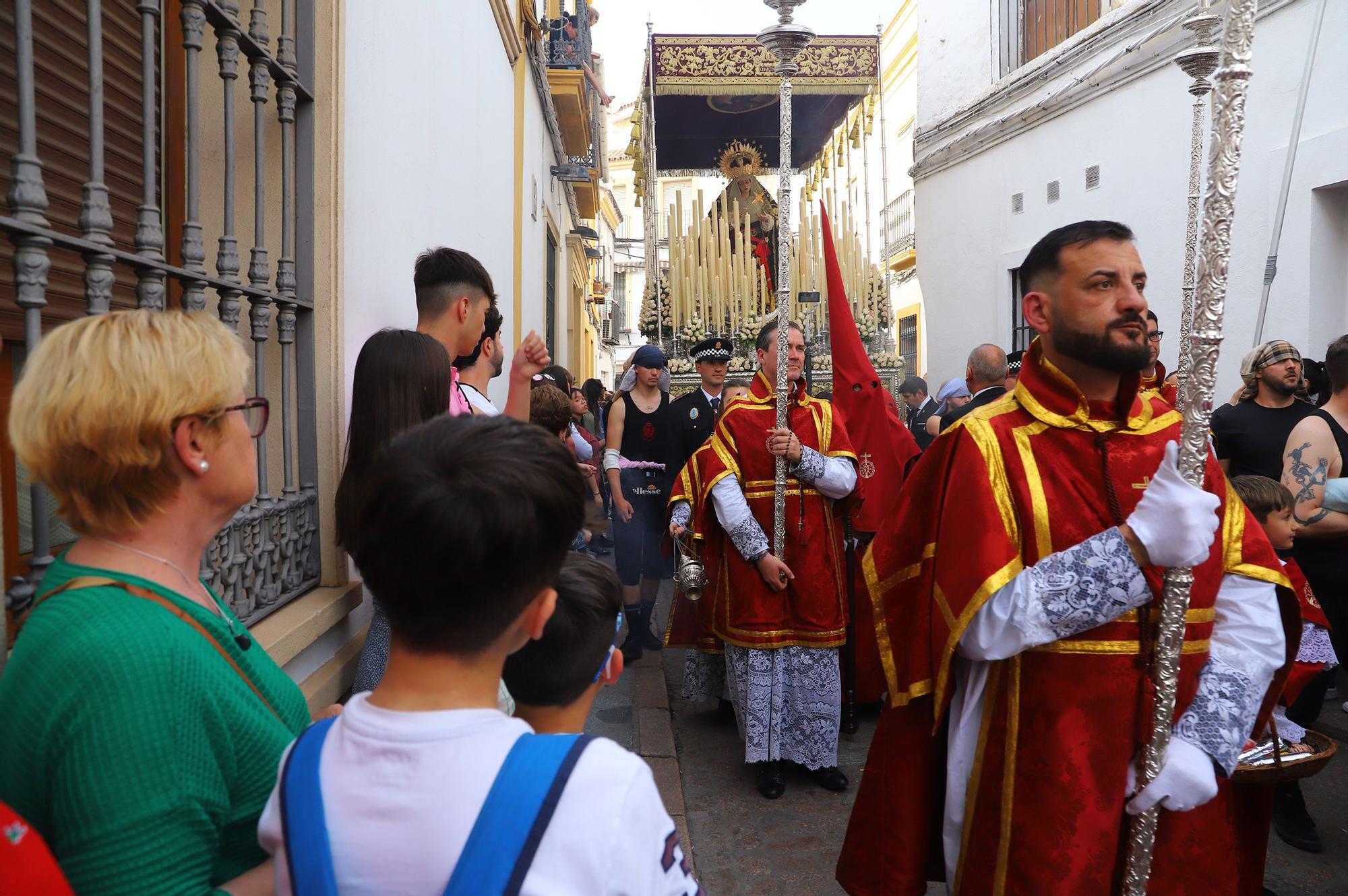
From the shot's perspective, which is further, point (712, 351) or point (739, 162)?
point (739, 162)

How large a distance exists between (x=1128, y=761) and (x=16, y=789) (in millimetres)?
1984

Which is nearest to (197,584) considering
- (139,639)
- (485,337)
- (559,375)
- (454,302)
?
(139,639)

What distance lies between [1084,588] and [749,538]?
95.2 inches

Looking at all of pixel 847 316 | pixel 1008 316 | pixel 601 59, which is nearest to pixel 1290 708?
pixel 847 316

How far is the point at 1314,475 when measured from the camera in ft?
13.6

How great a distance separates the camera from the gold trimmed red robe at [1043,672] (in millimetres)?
2174

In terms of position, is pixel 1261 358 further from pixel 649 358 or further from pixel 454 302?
pixel 454 302

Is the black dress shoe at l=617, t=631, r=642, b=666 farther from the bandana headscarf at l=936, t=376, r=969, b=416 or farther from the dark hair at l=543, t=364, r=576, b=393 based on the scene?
the bandana headscarf at l=936, t=376, r=969, b=416

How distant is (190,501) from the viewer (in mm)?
1402

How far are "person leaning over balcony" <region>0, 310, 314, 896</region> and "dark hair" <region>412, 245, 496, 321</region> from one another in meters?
1.63

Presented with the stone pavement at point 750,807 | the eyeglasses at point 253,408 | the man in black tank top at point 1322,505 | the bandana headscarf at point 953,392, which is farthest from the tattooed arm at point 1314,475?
the eyeglasses at point 253,408

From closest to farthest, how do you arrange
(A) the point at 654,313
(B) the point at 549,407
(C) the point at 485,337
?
(C) the point at 485,337
(B) the point at 549,407
(A) the point at 654,313

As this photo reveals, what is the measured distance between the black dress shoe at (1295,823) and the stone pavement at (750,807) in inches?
1.3

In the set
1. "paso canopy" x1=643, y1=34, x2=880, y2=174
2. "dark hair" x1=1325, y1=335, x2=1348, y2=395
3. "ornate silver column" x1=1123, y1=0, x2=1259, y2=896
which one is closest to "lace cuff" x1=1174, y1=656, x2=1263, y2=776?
"ornate silver column" x1=1123, y1=0, x2=1259, y2=896
